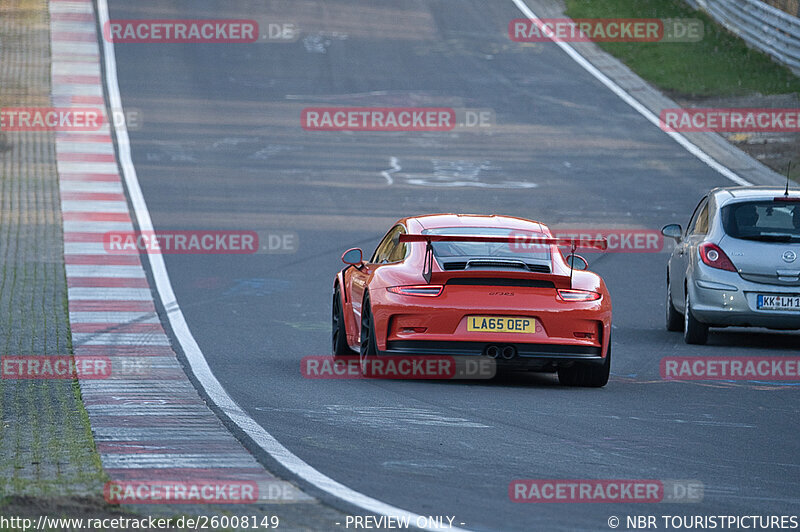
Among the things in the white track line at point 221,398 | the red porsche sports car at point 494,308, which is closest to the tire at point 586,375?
the red porsche sports car at point 494,308

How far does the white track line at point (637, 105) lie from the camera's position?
82.0 feet

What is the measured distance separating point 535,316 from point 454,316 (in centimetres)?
60

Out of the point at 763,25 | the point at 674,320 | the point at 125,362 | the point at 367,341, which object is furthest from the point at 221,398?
the point at 763,25

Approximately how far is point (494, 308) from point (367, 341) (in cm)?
115

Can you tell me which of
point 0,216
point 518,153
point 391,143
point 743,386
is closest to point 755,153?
point 518,153

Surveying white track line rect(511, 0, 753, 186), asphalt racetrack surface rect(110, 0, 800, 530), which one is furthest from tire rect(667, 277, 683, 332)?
white track line rect(511, 0, 753, 186)

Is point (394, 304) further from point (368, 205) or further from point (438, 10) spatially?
point (438, 10)

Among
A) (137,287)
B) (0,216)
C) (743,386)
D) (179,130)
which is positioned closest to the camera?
(743,386)

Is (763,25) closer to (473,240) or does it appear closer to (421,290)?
(473,240)

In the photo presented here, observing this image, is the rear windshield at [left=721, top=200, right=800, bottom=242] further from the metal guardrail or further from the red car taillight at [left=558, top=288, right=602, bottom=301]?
the metal guardrail

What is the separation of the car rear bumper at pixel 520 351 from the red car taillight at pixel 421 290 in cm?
36

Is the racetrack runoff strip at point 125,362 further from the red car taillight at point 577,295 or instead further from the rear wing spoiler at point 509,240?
the red car taillight at point 577,295

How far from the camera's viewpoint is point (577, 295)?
10375mm

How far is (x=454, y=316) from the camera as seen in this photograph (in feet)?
33.4
